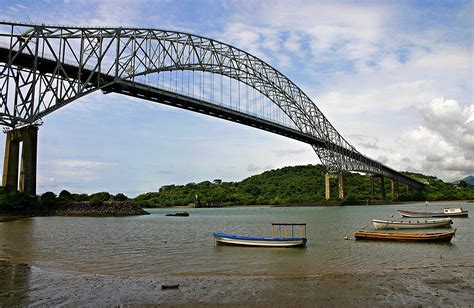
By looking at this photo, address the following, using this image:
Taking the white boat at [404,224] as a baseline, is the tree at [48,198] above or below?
above

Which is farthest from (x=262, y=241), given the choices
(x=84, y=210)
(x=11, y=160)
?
(x=84, y=210)

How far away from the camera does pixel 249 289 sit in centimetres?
1201

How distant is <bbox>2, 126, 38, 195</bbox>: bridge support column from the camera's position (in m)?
39.8

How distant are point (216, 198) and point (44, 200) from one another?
74819 millimetres

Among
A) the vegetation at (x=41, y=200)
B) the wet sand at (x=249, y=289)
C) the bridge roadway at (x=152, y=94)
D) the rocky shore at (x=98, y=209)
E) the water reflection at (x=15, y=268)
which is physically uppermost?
the bridge roadway at (x=152, y=94)

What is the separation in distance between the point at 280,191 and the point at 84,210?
2940 inches

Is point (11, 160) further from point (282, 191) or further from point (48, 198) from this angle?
point (282, 191)

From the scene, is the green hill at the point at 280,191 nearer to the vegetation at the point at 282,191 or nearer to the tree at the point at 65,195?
the vegetation at the point at 282,191

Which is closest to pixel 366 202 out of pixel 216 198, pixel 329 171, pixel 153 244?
pixel 329 171

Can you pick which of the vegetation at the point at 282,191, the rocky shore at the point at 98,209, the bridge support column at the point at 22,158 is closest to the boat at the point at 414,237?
the bridge support column at the point at 22,158

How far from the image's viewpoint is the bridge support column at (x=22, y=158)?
39.8 m

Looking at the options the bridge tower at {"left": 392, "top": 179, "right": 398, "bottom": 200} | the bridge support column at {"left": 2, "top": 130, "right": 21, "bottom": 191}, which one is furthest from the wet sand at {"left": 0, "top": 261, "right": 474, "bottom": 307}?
the bridge tower at {"left": 392, "top": 179, "right": 398, "bottom": 200}

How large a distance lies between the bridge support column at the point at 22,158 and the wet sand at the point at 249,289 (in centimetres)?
2783

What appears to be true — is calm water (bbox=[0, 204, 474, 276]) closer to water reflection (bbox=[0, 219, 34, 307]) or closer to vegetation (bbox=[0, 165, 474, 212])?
water reflection (bbox=[0, 219, 34, 307])
